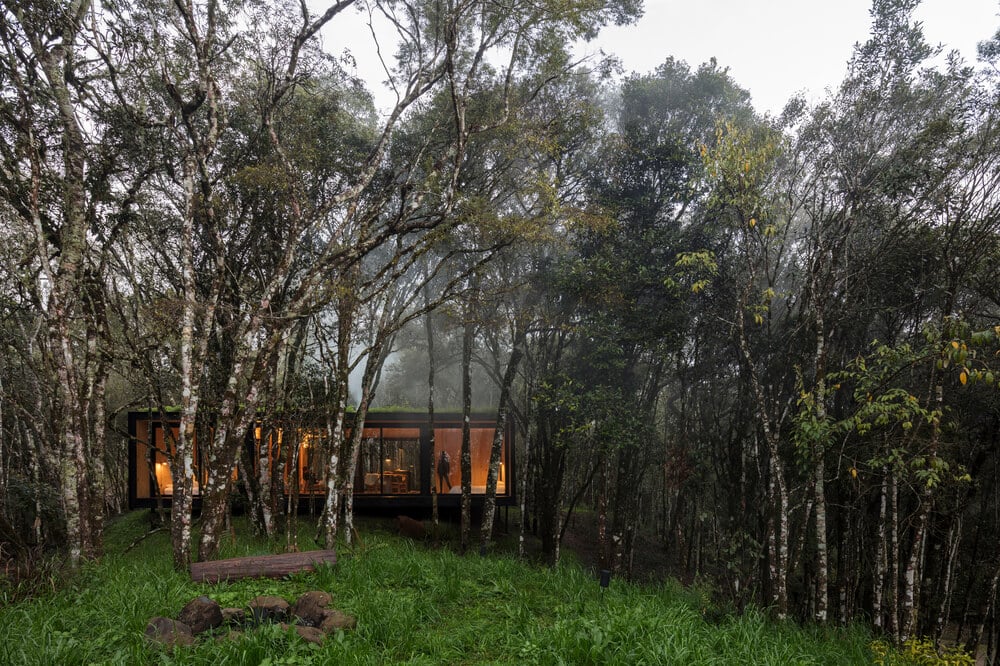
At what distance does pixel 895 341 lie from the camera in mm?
9297

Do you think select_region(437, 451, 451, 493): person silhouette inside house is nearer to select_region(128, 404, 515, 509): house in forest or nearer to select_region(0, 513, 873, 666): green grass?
select_region(128, 404, 515, 509): house in forest

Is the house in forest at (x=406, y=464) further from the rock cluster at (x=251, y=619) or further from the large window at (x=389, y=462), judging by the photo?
the rock cluster at (x=251, y=619)

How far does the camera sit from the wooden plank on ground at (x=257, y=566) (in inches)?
224

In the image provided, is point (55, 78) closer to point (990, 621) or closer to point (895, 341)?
point (895, 341)

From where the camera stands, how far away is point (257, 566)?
591cm

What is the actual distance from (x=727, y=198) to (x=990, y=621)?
34.7ft

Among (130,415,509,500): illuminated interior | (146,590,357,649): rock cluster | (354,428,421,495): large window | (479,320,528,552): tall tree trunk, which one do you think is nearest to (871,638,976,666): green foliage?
(146,590,357,649): rock cluster

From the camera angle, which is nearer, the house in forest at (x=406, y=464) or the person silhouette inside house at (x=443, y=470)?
the house in forest at (x=406, y=464)

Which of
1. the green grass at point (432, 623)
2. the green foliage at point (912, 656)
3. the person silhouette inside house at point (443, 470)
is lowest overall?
the green foliage at point (912, 656)

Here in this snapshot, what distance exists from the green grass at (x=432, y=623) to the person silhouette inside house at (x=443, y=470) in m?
7.26

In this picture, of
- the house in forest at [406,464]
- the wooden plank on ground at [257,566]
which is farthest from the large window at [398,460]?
the wooden plank on ground at [257,566]

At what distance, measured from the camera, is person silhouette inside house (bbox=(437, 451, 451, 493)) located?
14.4 meters

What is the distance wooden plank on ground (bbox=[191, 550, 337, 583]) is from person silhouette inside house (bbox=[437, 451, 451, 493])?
8.00 m

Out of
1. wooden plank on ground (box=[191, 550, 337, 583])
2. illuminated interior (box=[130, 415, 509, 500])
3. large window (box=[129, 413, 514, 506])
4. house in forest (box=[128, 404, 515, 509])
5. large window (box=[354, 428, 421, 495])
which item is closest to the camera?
wooden plank on ground (box=[191, 550, 337, 583])
